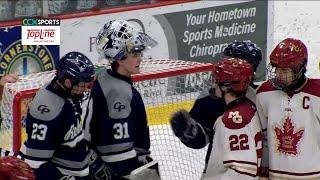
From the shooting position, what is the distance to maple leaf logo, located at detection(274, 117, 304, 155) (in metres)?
3.18

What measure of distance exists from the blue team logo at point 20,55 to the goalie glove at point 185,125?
2462 millimetres

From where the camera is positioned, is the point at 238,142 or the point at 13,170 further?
the point at 238,142

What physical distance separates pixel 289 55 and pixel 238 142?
14.1 inches

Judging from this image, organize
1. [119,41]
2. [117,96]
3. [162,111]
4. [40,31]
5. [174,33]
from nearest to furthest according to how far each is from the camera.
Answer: [117,96] → [119,41] → [162,111] → [40,31] → [174,33]

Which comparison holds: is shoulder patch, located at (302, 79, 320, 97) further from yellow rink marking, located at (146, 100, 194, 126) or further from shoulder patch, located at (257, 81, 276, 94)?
yellow rink marking, located at (146, 100, 194, 126)

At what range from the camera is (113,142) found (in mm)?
3430

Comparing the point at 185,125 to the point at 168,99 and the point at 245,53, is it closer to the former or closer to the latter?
the point at 245,53

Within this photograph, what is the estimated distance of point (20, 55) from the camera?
224 inches

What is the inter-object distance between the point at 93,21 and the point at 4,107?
6.50 feet

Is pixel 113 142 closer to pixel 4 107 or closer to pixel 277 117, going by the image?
pixel 277 117

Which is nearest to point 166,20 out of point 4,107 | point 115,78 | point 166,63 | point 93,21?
point 93,21

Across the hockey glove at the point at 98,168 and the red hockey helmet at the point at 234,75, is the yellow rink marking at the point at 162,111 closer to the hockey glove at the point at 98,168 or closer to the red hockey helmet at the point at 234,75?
the hockey glove at the point at 98,168

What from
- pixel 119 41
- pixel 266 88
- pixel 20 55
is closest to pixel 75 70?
pixel 119 41

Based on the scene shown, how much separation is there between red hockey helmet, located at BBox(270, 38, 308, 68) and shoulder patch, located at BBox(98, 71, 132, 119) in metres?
0.55
